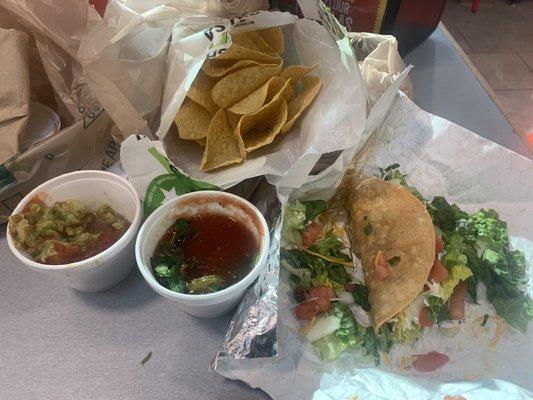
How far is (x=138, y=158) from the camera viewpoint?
0.90 metres

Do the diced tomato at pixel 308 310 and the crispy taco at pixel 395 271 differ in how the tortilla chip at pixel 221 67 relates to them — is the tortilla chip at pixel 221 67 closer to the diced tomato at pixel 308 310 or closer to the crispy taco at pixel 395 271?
the crispy taco at pixel 395 271

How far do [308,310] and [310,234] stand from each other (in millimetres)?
169

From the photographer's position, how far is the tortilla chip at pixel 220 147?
93 cm


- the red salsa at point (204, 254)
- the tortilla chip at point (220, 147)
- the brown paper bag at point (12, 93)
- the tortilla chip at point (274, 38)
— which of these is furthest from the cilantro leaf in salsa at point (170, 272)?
the tortilla chip at point (274, 38)

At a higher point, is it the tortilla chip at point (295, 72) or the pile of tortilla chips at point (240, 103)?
the tortilla chip at point (295, 72)

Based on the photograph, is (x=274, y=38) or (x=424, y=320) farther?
(x=274, y=38)

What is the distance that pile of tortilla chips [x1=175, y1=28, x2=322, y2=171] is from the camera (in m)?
0.94

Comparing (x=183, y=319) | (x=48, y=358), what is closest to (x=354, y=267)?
(x=183, y=319)

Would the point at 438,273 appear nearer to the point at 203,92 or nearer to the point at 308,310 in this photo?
the point at 308,310

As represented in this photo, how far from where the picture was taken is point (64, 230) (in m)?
0.86

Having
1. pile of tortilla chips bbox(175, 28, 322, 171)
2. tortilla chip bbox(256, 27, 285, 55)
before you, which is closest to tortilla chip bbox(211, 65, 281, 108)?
pile of tortilla chips bbox(175, 28, 322, 171)

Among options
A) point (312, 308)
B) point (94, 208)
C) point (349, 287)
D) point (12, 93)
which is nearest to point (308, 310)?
point (312, 308)

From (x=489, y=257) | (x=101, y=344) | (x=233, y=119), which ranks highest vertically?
(x=233, y=119)

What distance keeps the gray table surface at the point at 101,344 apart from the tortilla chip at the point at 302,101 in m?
0.42
